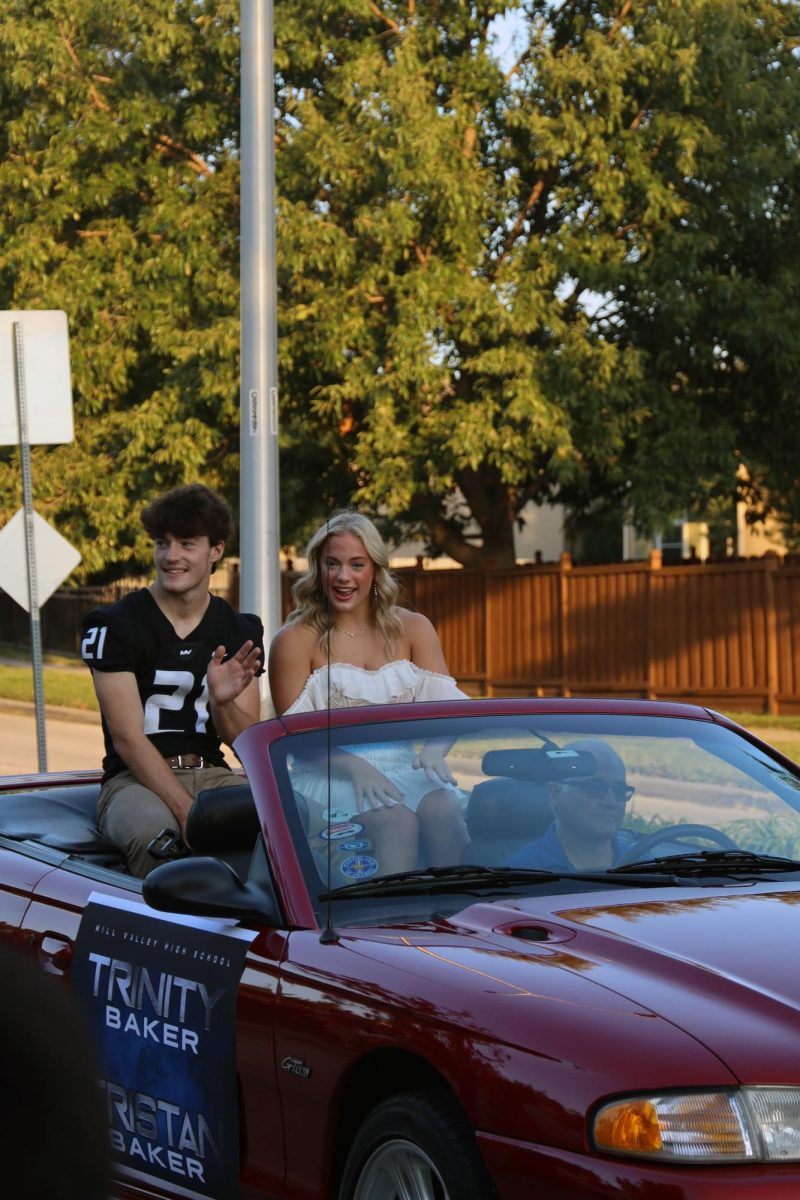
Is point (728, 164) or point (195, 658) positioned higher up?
point (728, 164)

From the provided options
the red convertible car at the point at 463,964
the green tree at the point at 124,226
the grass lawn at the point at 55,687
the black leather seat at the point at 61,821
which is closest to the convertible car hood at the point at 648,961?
the red convertible car at the point at 463,964

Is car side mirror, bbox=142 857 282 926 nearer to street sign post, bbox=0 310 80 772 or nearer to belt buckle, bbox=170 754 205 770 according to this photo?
belt buckle, bbox=170 754 205 770

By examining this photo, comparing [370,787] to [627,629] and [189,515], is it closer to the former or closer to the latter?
[189,515]

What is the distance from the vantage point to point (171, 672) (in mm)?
6078

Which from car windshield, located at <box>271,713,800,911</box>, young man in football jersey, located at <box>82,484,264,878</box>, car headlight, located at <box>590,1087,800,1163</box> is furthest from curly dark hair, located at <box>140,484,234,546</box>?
car headlight, located at <box>590,1087,800,1163</box>

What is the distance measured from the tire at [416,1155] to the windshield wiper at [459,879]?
644 mm

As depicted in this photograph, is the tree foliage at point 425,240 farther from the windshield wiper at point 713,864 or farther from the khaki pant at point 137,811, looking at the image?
the windshield wiper at point 713,864

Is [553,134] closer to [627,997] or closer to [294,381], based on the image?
[294,381]

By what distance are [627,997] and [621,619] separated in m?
23.8

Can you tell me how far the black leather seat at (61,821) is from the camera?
5641 millimetres

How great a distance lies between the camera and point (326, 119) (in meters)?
25.3

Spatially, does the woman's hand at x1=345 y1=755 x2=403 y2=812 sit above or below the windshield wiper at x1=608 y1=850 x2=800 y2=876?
Result: above

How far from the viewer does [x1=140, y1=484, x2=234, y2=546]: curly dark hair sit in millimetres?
6340

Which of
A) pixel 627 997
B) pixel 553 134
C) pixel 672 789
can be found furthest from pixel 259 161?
pixel 553 134
